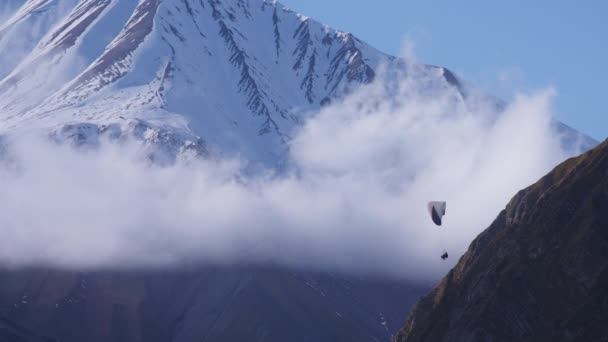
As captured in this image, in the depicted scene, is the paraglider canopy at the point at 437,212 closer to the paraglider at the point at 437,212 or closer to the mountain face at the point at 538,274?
the paraglider at the point at 437,212

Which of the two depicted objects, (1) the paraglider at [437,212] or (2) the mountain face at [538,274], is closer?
(2) the mountain face at [538,274]

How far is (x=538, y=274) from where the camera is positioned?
124 meters

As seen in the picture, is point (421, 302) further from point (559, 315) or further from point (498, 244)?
point (559, 315)

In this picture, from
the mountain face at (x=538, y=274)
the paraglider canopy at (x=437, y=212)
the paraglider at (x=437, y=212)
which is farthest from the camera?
the paraglider at (x=437, y=212)

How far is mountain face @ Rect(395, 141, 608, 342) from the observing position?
386ft

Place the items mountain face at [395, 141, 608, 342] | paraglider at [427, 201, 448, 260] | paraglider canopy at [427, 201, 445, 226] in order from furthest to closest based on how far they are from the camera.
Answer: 1. paraglider at [427, 201, 448, 260]
2. paraglider canopy at [427, 201, 445, 226]
3. mountain face at [395, 141, 608, 342]

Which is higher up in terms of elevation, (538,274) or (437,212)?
(437,212)

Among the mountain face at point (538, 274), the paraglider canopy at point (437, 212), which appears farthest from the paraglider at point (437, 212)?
the mountain face at point (538, 274)

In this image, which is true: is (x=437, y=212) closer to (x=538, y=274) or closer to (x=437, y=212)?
(x=437, y=212)

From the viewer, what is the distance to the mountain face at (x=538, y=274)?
118 metres

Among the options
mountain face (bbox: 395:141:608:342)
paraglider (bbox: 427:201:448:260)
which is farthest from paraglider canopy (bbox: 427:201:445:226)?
mountain face (bbox: 395:141:608:342)

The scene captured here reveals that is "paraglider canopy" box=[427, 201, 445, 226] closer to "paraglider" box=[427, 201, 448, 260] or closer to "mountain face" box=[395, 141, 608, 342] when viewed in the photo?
"paraglider" box=[427, 201, 448, 260]

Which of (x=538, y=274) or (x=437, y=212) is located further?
(x=437, y=212)

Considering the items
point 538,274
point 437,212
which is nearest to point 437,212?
point 437,212
